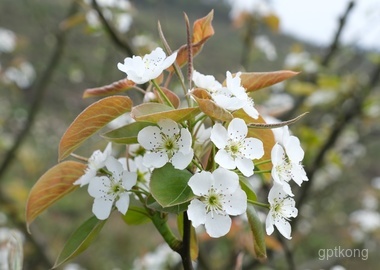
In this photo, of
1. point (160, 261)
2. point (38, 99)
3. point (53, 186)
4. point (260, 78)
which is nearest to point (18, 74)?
point (38, 99)

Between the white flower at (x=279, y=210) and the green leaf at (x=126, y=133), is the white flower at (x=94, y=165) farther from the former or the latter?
the white flower at (x=279, y=210)

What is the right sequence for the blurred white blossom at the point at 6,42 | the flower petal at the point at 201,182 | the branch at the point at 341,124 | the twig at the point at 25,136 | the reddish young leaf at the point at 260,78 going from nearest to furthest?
the flower petal at the point at 201,182 → the reddish young leaf at the point at 260,78 → the branch at the point at 341,124 → the twig at the point at 25,136 → the blurred white blossom at the point at 6,42

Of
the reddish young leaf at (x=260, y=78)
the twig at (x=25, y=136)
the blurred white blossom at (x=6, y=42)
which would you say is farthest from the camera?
the blurred white blossom at (x=6, y=42)

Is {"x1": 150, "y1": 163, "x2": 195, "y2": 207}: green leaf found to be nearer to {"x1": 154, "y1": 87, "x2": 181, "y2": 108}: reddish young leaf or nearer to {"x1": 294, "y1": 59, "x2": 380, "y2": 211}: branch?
{"x1": 154, "y1": 87, "x2": 181, "y2": 108}: reddish young leaf

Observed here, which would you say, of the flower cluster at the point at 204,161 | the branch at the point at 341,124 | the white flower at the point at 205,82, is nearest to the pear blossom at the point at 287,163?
the flower cluster at the point at 204,161

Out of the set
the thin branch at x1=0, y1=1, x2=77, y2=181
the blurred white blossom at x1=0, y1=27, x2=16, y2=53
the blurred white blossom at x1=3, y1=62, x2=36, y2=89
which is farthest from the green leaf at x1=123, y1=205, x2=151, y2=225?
the blurred white blossom at x1=0, y1=27, x2=16, y2=53

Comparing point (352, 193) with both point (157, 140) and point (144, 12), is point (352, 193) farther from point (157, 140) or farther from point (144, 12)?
point (157, 140)
